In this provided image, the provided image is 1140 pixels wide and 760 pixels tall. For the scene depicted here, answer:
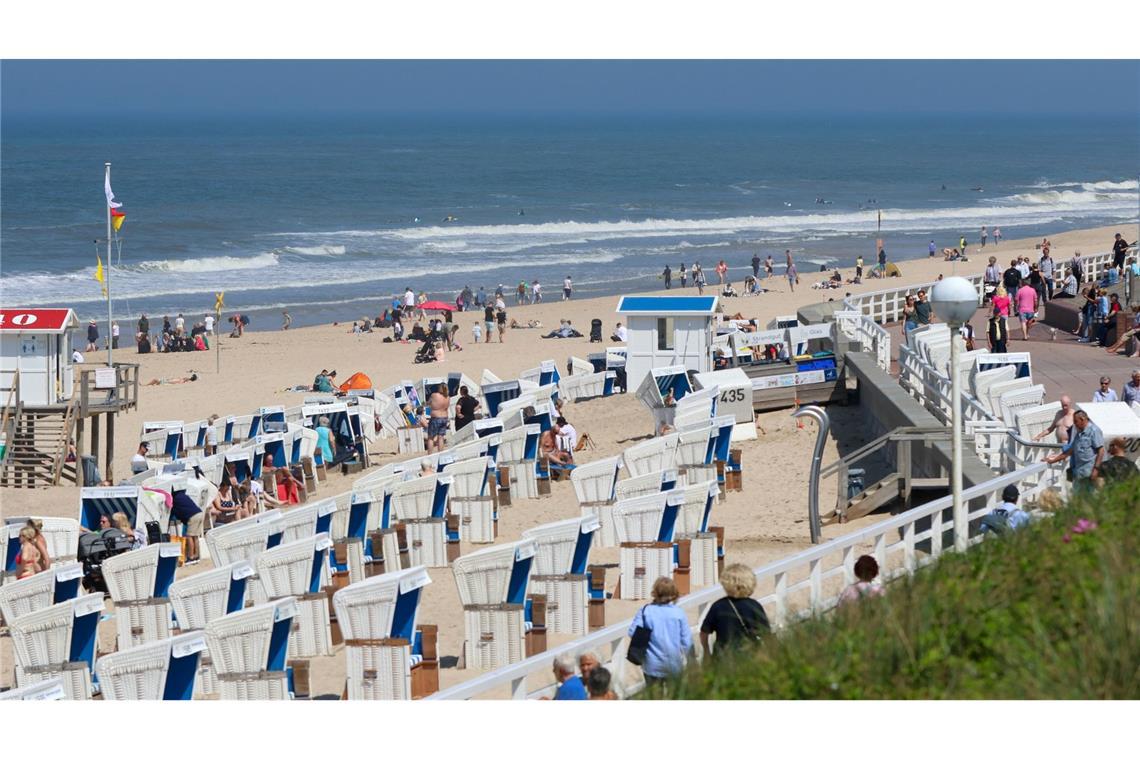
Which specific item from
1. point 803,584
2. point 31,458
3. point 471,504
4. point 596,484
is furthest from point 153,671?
point 31,458

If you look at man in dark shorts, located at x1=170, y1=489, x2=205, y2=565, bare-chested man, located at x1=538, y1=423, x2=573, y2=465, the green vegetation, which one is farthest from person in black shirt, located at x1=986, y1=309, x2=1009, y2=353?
the green vegetation

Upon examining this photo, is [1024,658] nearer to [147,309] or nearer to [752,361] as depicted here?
[752,361]

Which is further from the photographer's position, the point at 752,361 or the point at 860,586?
the point at 752,361

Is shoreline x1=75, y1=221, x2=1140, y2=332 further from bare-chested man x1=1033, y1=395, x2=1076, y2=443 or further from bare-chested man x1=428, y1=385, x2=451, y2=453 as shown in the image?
bare-chested man x1=1033, y1=395, x2=1076, y2=443

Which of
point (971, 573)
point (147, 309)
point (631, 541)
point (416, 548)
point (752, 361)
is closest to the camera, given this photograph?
point (971, 573)

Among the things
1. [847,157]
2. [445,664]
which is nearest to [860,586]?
[445,664]

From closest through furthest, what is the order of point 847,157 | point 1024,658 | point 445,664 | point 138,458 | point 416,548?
point 1024,658
point 445,664
point 416,548
point 138,458
point 847,157

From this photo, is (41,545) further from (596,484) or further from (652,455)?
(652,455)
